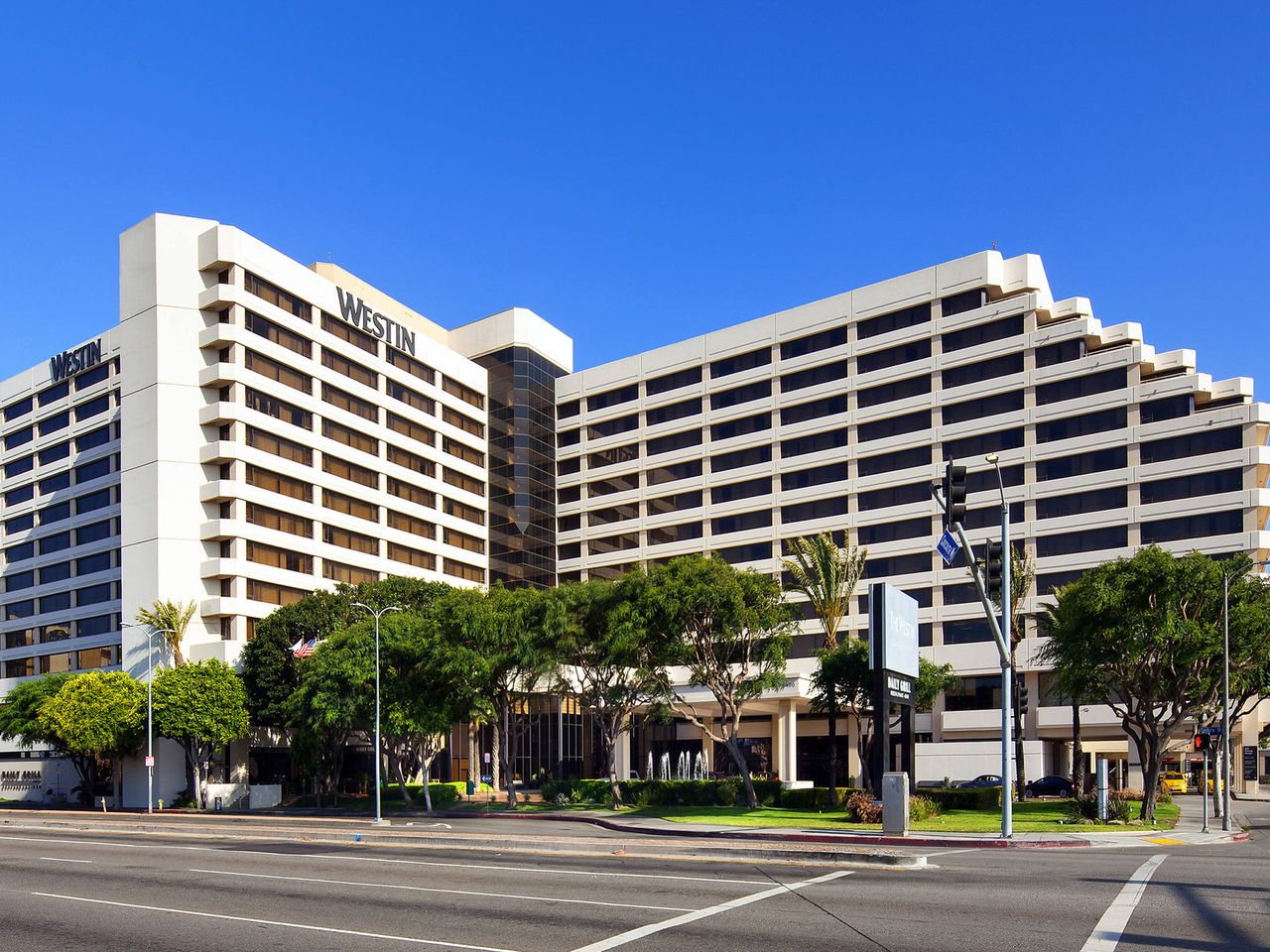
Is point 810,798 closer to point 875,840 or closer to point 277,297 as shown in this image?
point 875,840

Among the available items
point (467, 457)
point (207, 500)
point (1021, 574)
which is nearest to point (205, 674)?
point (207, 500)

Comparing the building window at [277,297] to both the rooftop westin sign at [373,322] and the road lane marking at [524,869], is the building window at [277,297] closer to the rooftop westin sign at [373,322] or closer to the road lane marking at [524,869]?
the rooftop westin sign at [373,322]

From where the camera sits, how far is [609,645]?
51.0 meters

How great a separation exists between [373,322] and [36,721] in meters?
37.4

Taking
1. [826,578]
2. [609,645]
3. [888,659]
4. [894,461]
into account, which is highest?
[894,461]

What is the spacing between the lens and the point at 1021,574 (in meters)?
60.5

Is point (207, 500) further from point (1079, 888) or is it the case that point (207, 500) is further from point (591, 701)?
point (1079, 888)

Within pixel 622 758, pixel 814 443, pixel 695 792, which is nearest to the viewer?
pixel 695 792

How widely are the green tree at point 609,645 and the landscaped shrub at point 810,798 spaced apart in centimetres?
809

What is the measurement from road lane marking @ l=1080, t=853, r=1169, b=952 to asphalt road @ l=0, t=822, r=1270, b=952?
0.06 metres

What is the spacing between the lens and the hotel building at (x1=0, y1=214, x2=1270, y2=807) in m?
74.5

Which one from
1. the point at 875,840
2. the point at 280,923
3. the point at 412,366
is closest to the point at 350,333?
the point at 412,366

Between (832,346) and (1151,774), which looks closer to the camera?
(1151,774)

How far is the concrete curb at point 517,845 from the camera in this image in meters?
24.9
